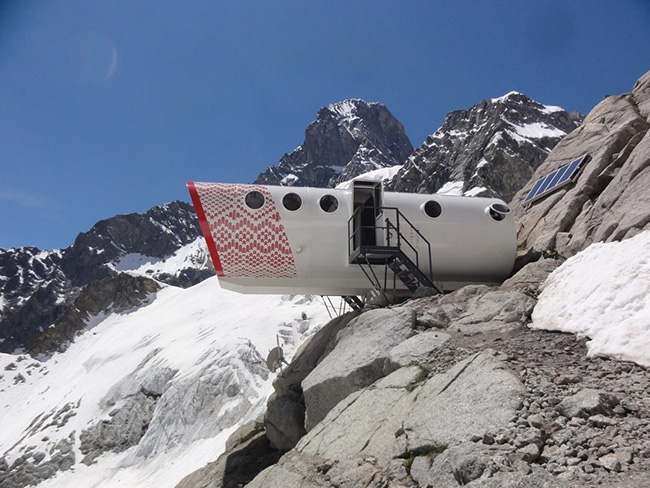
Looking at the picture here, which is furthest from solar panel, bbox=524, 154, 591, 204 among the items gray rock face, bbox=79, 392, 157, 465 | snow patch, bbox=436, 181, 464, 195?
snow patch, bbox=436, 181, 464, 195

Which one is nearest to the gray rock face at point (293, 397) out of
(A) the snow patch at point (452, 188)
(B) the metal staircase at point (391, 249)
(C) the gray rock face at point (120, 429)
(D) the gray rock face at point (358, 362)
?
(B) the metal staircase at point (391, 249)

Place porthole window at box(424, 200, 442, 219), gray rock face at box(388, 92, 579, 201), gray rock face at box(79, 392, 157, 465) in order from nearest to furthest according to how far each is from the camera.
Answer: porthole window at box(424, 200, 442, 219) → gray rock face at box(79, 392, 157, 465) → gray rock face at box(388, 92, 579, 201)

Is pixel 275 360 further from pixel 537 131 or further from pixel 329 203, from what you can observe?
pixel 537 131

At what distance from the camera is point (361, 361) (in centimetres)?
1022

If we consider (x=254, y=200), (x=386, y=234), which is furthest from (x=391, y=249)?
(x=254, y=200)

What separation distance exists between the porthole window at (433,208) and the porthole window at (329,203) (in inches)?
123

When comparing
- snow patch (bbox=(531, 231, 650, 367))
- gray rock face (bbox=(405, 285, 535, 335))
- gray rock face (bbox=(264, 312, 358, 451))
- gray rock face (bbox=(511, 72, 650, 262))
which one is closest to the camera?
snow patch (bbox=(531, 231, 650, 367))

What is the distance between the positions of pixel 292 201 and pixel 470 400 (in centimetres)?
983

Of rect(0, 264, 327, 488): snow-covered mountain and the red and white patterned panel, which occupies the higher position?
the red and white patterned panel

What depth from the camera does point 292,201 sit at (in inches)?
597

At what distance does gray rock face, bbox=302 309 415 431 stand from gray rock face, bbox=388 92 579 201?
80978mm

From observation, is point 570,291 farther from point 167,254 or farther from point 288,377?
point 167,254

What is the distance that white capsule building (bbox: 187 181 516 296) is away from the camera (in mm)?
14617

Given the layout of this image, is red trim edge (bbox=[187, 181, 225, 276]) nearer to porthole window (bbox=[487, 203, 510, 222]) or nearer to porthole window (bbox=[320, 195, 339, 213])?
porthole window (bbox=[320, 195, 339, 213])
